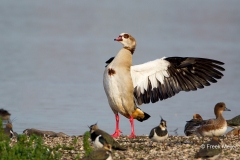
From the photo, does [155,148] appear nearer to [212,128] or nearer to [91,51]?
[212,128]

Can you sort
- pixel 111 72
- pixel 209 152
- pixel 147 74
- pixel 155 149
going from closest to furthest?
pixel 209 152 < pixel 155 149 < pixel 111 72 < pixel 147 74

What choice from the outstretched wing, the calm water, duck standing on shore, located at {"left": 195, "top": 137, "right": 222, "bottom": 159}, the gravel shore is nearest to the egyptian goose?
the outstretched wing

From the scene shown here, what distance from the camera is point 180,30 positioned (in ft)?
105

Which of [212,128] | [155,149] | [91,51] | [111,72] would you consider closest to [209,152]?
[155,149]

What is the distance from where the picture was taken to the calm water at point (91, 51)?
54.1ft

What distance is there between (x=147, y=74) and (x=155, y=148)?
2639mm

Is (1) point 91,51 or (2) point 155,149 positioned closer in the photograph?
(2) point 155,149

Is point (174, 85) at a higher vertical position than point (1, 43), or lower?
lower

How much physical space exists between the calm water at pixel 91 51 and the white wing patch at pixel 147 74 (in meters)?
1.65

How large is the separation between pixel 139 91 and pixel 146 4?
102 feet

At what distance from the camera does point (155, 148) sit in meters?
11.2

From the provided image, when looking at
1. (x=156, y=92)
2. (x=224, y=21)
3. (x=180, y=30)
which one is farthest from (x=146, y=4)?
(x=156, y=92)

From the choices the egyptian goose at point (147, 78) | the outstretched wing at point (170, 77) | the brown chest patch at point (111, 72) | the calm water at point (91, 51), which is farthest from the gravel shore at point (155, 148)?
the calm water at point (91, 51)

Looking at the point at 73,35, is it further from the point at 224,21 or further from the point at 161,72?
the point at 161,72
